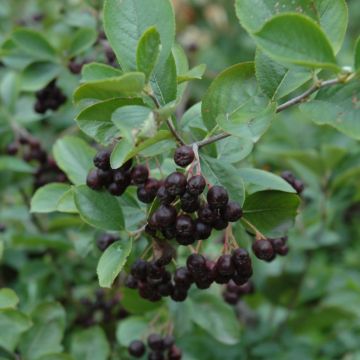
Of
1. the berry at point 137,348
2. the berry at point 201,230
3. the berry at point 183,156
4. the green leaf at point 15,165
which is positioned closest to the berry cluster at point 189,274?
the berry at point 201,230

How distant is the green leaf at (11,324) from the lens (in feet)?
5.33

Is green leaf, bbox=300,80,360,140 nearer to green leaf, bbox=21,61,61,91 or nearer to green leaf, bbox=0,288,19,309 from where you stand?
green leaf, bbox=0,288,19,309

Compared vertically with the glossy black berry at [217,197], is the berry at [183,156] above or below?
above

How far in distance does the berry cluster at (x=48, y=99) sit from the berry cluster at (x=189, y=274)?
830 millimetres

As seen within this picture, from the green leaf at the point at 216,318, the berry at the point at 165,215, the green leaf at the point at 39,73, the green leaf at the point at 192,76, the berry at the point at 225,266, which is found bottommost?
the green leaf at the point at 216,318

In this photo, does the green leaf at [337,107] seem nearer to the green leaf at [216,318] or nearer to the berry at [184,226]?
the berry at [184,226]

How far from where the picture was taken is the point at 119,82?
1100mm

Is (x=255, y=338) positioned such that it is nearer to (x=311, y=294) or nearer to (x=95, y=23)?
(x=311, y=294)

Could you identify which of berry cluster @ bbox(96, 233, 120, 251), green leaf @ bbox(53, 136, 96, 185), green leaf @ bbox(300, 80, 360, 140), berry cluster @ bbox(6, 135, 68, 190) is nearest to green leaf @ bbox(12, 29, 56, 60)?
berry cluster @ bbox(6, 135, 68, 190)

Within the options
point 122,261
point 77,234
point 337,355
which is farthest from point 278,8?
point 337,355

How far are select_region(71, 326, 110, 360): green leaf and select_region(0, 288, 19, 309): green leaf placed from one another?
40 centimetres

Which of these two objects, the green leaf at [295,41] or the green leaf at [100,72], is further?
the green leaf at [100,72]

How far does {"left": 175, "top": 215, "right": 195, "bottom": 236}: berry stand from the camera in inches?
48.3

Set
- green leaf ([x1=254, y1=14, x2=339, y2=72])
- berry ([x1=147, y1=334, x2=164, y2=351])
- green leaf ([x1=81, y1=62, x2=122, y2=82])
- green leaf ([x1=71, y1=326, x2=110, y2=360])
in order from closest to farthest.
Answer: green leaf ([x1=254, y1=14, x2=339, y2=72])
green leaf ([x1=81, y1=62, x2=122, y2=82])
berry ([x1=147, y1=334, x2=164, y2=351])
green leaf ([x1=71, y1=326, x2=110, y2=360])
